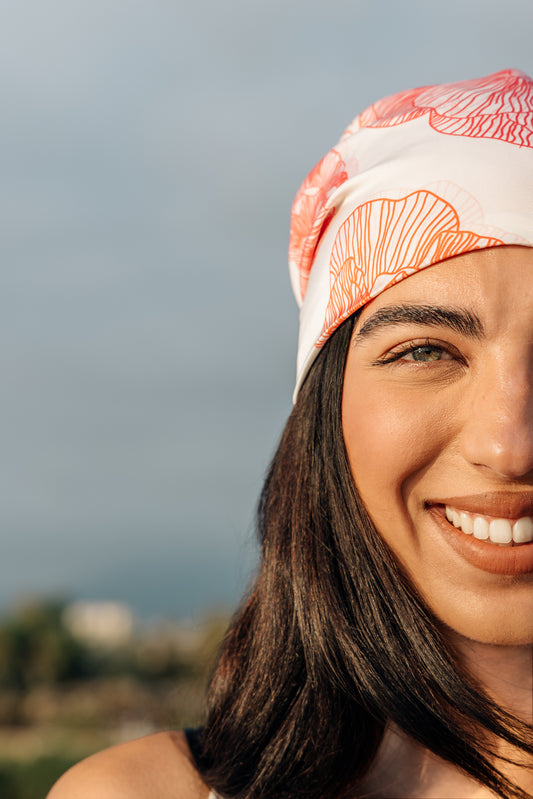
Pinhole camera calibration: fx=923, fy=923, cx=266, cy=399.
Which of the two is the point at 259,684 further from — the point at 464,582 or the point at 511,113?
the point at 511,113

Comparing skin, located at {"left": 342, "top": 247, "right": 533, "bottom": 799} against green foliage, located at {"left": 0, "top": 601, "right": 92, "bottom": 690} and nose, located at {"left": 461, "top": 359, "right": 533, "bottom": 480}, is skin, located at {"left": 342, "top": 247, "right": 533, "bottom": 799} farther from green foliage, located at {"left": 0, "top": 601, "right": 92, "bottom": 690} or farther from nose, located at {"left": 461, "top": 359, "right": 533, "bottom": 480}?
green foliage, located at {"left": 0, "top": 601, "right": 92, "bottom": 690}

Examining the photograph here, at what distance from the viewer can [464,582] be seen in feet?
7.29

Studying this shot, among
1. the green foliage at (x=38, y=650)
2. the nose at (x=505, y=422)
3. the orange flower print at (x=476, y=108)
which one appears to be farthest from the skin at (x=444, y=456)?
the green foliage at (x=38, y=650)

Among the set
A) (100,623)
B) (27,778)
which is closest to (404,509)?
(27,778)

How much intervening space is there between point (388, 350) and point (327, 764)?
3.52 feet

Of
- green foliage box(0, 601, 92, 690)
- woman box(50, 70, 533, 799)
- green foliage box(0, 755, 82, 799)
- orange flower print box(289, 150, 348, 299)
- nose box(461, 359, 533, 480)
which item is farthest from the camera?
green foliage box(0, 601, 92, 690)

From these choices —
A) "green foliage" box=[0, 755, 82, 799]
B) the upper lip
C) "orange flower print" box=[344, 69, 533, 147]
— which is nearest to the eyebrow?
the upper lip

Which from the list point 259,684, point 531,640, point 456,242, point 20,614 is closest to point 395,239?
point 456,242

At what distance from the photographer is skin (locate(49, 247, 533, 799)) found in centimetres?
208

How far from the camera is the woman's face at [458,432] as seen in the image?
2.08 meters

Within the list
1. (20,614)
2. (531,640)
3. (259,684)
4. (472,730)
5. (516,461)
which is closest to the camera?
(516,461)

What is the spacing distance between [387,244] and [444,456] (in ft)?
1.79

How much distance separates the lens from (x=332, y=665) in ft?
7.76

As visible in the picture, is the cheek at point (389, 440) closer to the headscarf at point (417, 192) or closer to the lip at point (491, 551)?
the lip at point (491, 551)
